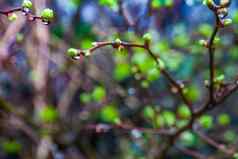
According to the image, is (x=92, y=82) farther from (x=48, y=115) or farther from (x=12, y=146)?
(x=12, y=146)

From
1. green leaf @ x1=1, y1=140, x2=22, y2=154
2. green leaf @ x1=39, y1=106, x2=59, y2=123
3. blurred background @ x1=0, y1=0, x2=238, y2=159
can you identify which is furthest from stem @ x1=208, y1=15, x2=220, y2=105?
green leaf @ x1=1, y1=140, x2=22, y2=154

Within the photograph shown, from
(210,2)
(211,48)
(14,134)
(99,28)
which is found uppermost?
(210,2)

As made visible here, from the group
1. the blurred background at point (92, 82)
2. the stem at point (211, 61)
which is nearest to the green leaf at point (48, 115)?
the blurred background at point (92, 82)

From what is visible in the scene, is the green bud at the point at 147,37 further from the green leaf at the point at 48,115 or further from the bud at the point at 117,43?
the green leaf at the point at 48,115

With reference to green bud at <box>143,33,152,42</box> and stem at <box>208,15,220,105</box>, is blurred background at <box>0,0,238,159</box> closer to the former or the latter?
stem at <box>208,15,220,105</box>

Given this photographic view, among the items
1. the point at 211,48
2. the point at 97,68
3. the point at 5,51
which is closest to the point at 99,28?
the point at 97,68

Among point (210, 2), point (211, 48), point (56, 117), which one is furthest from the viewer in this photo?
point (56, 117)

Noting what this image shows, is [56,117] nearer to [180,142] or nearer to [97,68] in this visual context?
[97,68]

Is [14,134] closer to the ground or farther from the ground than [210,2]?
closer to the ground

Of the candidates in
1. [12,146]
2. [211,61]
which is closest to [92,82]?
[12,146]
